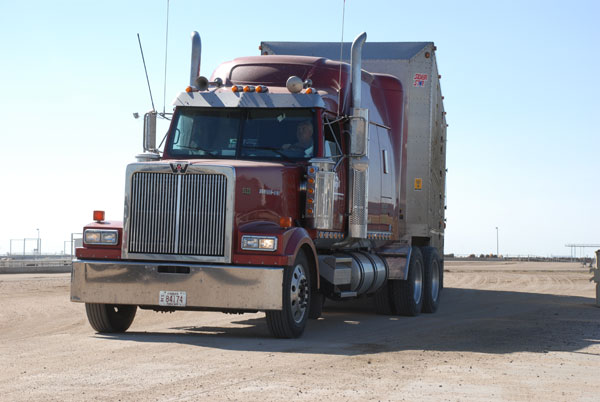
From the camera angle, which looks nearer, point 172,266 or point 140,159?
point 172,266

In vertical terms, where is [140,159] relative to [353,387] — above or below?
above

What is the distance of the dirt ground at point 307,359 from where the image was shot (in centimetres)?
766

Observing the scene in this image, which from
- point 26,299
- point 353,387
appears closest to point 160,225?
point 353,387

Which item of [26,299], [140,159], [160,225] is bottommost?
[26,299]

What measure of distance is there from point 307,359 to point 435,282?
9.56 m

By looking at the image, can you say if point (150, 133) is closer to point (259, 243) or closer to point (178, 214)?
point (178, 214)

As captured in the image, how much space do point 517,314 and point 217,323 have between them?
608cm

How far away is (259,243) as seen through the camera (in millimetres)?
11344

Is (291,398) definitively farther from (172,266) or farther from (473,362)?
(172,266)

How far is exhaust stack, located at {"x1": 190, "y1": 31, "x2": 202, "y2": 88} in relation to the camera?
46.9 ft

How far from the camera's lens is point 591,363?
1000 centimetres

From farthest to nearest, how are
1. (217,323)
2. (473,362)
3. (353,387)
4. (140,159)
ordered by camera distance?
(217,323) → (140,159) → (473,362) → (353,387)

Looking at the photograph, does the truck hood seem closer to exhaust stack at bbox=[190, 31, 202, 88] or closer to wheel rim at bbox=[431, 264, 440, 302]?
exhaust stack at bbox=[190, 31, 202, 88]

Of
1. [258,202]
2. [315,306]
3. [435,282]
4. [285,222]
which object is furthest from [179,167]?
[435,282]
